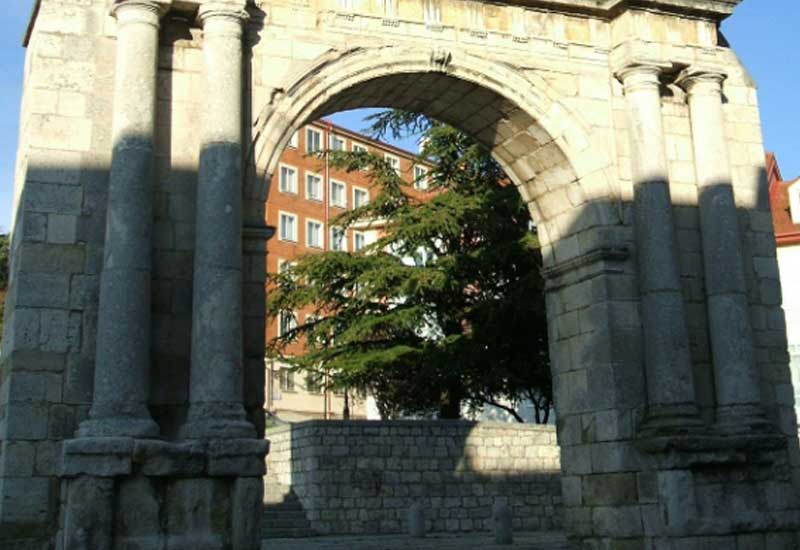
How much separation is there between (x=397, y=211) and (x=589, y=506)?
14.8 metres

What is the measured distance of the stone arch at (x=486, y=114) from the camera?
10.6m

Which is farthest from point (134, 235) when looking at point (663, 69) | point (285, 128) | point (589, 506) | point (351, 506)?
point (351, 506)

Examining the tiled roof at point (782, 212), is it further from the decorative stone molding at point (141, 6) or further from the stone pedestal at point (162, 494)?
the stone pedestal at point (162, 494)

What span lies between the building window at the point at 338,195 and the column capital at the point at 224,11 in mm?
33699

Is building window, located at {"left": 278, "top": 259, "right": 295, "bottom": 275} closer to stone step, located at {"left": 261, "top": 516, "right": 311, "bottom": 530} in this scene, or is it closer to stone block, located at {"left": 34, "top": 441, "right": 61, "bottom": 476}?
stone step, located at {"left": 261, "top": 516, "right": 311, "bottom": 530}

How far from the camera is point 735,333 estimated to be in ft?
36.2

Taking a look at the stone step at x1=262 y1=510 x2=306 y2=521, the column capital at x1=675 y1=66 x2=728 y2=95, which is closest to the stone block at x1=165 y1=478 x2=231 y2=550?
the column capital at x1=675 y1=66 x2=728 y2=95

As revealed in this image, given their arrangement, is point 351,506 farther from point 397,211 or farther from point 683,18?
point 683,18

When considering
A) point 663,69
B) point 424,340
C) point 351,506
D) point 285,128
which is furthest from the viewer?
point 424,340

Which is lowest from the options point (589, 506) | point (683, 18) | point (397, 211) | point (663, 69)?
point (589, 506)

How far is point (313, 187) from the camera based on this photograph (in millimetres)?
42875

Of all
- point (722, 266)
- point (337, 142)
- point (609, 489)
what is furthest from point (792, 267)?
point (337, 142)

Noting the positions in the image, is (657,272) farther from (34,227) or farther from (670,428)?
(34,227)

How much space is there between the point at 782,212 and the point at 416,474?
13.8 metres
